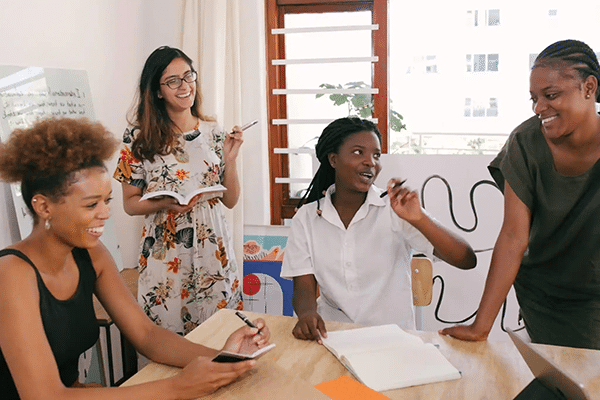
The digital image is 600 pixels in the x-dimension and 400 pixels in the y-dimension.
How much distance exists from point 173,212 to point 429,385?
50.5 inches

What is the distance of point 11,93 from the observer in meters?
2.38

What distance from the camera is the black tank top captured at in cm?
131

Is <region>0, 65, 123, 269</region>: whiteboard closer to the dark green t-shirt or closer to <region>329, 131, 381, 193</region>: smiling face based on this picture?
<region>329, 131, 381, 193</region>: smiling face

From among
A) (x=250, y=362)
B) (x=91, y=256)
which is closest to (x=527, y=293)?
(x=250, y=362)

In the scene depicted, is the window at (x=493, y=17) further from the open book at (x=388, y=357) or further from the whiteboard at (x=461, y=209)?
the open book at (x=388, y=357)

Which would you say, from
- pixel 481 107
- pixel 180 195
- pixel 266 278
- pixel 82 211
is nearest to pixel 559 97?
pixel 82 211

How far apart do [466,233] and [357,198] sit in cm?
97

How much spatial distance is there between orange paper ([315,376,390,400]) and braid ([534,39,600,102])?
921 millimetres

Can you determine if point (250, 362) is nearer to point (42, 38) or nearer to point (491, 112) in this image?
point (42, 38)

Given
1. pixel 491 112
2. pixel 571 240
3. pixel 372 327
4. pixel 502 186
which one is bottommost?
pixel 372 327

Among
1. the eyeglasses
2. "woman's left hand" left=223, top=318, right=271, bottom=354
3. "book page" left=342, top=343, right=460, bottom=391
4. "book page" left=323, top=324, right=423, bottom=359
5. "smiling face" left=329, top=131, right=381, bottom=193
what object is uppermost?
the eyeglasses

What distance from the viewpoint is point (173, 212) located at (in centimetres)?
222

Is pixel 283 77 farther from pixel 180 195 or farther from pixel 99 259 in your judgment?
pixel 99 259

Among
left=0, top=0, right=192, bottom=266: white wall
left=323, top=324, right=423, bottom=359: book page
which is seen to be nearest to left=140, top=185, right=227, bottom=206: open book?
left=0, top=0, right=192, bottom=266: white wall
